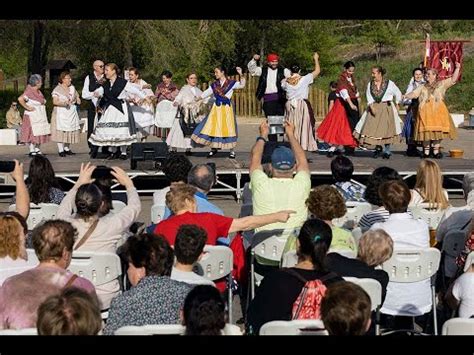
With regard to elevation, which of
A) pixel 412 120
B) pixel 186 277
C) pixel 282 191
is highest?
pixel 412 120

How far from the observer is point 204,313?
3.39 metres

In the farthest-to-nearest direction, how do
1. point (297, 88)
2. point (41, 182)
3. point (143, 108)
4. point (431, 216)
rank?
point (143, 108), point (297, 88), point (41, 182), point (431, 216)

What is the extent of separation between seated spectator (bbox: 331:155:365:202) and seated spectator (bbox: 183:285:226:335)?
338cm

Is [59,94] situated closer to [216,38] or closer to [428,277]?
[428,277]

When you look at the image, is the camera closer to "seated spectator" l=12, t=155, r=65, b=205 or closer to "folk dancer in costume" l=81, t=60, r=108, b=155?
"folk dancer in costume" l=81, t=60, r=108, b=155

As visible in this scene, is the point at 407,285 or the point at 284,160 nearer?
the point at 407,285

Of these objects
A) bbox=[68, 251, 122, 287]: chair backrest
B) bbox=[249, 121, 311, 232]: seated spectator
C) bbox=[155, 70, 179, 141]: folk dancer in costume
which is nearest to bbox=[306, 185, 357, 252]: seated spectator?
bbox=[249, 121, 311, 232]: seated spectator

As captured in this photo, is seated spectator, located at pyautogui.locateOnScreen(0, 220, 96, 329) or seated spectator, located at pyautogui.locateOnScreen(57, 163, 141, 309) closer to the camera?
seated spectator, located at pyautogui.locateOnScreen(0, 220, 96, 329)

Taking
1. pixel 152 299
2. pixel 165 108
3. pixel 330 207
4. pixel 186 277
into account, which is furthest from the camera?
pixel 165 108

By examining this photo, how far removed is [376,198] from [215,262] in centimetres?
144

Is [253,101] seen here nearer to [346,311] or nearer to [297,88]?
[297,88]

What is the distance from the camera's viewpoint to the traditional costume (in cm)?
1220

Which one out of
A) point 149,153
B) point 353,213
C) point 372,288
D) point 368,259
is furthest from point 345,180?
point 149,153

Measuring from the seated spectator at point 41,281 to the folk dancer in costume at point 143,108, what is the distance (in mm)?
7887
